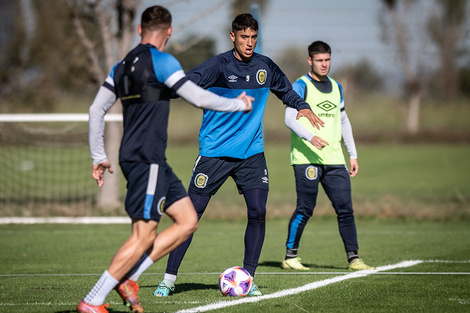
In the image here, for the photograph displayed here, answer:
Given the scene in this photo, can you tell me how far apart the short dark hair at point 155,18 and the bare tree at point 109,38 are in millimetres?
9646

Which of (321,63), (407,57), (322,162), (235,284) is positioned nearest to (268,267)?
(322,162)

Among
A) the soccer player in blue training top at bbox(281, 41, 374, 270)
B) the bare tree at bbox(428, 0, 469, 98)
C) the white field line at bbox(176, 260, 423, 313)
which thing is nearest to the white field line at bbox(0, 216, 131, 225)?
the soccer player in blue training top at bbox(281, 41, 374, 270)

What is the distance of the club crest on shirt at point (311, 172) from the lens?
8547 millimetres

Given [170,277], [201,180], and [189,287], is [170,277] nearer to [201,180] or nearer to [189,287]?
[189,287]

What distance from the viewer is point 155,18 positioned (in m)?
5.45

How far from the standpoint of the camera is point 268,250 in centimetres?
1044

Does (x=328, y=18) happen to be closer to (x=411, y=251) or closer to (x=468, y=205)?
(x=468, y=205)

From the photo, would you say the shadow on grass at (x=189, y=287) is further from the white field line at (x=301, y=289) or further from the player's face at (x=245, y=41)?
the player's face at (x=245, y=41)

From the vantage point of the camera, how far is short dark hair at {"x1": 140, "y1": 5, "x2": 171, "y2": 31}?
17.9ft

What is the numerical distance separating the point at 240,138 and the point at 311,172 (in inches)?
74.4

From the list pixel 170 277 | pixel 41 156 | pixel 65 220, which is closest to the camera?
pixel 170 277

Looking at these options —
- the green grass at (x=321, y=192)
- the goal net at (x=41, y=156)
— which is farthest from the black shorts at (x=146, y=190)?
the green grass at (x=321, y=192)

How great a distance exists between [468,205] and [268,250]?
6.44m

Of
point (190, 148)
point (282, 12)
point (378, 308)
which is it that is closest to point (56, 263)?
point (378, 308)
